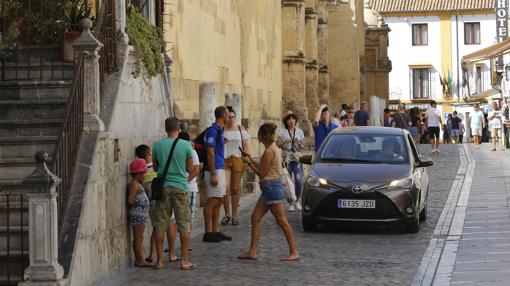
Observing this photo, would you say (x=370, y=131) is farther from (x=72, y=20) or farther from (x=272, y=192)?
(x=72, y=20)

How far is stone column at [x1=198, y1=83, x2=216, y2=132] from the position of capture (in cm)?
2042

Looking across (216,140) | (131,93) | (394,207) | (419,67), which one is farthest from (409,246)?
(419,67)

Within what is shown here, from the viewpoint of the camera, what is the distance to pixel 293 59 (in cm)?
3925

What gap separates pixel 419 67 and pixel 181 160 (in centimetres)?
8506

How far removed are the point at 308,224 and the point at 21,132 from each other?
5485 mm

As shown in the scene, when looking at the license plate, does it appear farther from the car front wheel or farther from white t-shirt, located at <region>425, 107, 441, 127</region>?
white t-shirt, located at <region>425, 107, 441, 127</region>

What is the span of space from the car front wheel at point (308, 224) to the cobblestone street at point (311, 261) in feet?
0.38

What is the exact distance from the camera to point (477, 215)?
1995 centimetres

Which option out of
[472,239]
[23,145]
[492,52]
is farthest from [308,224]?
[492,52]

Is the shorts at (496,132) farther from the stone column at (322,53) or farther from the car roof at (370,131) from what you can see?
the car roof at (370,131)

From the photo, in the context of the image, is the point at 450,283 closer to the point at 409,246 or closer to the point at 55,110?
the point at 409,246

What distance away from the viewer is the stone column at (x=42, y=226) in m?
11.1

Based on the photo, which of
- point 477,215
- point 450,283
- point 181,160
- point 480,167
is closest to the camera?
point 450,283

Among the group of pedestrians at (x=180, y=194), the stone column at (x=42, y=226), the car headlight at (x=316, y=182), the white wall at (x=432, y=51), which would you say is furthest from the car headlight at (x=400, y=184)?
the white wall at (x=432, y=51)
